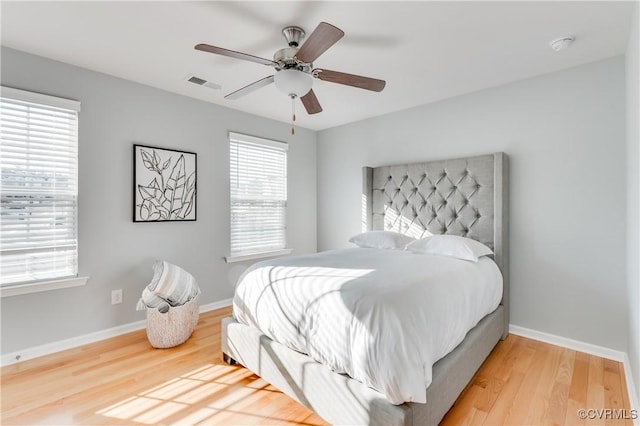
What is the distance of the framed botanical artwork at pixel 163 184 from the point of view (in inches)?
121

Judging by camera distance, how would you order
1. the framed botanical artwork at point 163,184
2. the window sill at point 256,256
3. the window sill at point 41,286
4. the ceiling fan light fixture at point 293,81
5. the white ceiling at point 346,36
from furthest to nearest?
the window sill at point 256,256 < the framed botanical artwork at point 163,184 < the window sill at point 41,286 < the ceiling fan light fixture at point 293,81 < the white ceiling at point 346,36

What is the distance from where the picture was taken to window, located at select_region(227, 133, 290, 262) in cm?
390

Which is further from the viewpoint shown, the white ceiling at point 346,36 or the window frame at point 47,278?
the window frame at point 47,278

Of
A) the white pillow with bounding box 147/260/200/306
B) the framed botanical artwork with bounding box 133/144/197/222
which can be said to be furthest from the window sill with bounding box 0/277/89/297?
the framed botanical artwork with bounding box 133/144/197/222

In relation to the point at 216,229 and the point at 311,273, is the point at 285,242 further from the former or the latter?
the point at 311,273

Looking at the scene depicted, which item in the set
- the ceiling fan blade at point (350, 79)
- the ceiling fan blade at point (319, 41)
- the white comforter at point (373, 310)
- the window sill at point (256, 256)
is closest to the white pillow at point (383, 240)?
the white comforter at point (373, 310)

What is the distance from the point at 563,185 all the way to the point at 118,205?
4038 mm

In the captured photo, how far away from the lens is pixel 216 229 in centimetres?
371

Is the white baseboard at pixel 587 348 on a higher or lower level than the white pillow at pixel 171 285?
lower

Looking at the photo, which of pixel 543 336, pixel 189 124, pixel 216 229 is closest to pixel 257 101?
pixel 189 124

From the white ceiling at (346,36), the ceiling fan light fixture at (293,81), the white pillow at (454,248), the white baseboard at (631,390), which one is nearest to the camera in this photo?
the white baseboard at (631,390)

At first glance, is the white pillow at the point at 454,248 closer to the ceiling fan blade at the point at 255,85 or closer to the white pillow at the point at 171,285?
the ceiling fan blade at the point at 255,85

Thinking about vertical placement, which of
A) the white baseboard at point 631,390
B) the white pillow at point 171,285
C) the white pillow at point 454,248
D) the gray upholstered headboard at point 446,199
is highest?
the gray upholstered headboard at point 446,199

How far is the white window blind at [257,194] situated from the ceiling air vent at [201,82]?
71 centimetres
